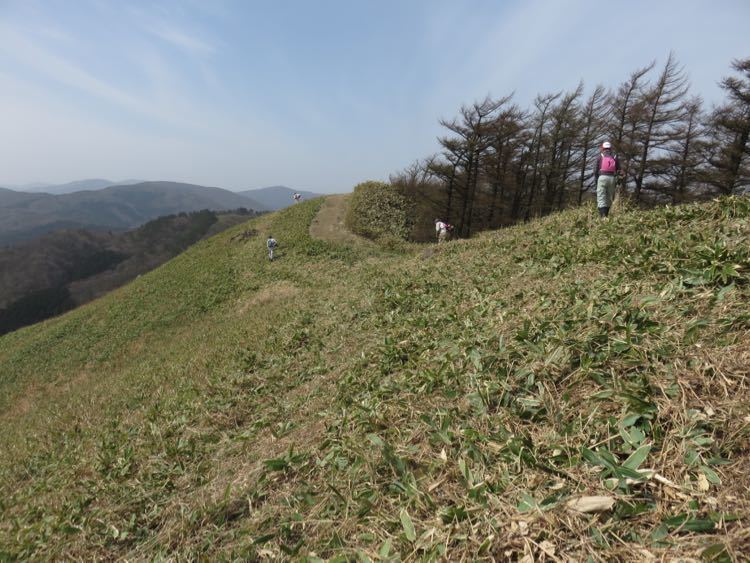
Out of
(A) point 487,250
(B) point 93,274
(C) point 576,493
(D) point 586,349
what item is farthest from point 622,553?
(B) point 93,274

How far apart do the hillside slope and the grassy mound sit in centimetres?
2237

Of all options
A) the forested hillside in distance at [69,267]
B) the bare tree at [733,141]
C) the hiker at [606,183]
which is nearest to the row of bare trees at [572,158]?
the bare tree at [733,141]

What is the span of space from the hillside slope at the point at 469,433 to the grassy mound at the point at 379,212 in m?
22.4

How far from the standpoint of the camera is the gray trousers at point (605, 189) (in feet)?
32.7

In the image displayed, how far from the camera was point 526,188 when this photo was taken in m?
36.2

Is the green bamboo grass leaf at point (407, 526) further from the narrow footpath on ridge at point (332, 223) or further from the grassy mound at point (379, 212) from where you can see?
the grassy mound at point (379, 212)

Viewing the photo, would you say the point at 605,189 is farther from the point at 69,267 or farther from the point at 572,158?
the point at 69,267

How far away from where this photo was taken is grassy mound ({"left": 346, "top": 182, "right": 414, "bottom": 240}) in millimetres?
31312

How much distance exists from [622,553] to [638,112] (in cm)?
3395

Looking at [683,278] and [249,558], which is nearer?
[249,558]

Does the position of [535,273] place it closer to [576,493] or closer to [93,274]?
[576,493]

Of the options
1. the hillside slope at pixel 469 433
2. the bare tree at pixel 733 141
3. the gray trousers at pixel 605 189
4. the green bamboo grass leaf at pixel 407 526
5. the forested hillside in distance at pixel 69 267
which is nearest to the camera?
the hillside slope at pixel 469 433

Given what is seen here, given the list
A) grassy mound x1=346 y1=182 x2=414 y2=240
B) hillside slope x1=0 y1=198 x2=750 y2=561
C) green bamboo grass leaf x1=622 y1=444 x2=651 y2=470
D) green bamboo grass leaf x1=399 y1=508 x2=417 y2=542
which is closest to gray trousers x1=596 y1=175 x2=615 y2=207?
hillside slope x1=0 y1=198 x2=750 y2=561

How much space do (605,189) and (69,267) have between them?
21236 cm
